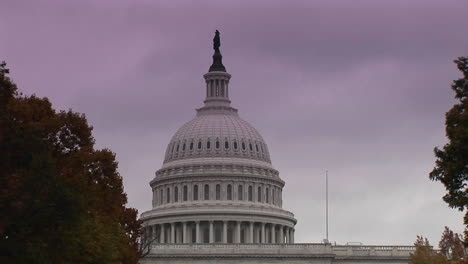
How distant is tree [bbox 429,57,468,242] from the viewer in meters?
80.8

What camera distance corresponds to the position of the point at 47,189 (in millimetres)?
85688

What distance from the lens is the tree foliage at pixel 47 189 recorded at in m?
85.4

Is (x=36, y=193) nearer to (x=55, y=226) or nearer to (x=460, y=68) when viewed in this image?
(x=55, y=226)

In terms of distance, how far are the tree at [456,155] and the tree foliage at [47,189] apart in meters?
23.1

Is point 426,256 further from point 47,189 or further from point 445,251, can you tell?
point 47,189

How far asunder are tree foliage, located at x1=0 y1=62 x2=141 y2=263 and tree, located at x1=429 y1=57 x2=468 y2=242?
23075 millimetres

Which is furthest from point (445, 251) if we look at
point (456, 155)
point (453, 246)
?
point (456, 155)

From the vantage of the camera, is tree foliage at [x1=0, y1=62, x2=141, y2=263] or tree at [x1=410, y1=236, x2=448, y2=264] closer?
tree foliage at [x1=0, y1=62, x2=141, y2=263]

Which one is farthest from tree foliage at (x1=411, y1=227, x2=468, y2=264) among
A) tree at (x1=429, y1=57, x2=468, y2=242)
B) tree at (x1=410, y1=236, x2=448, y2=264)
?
tree at (x1=429, y1=57, x2=468, y2=242)

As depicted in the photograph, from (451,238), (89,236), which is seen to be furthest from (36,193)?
(451,238)

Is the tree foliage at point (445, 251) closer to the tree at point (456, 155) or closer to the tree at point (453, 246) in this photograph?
the tree at point (453, 246)

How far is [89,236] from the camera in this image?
94000mm

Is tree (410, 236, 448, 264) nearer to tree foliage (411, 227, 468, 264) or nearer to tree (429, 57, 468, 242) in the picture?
tree foliage (411, 227, 468, 264)

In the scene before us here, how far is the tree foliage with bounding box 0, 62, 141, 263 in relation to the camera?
280 ft
